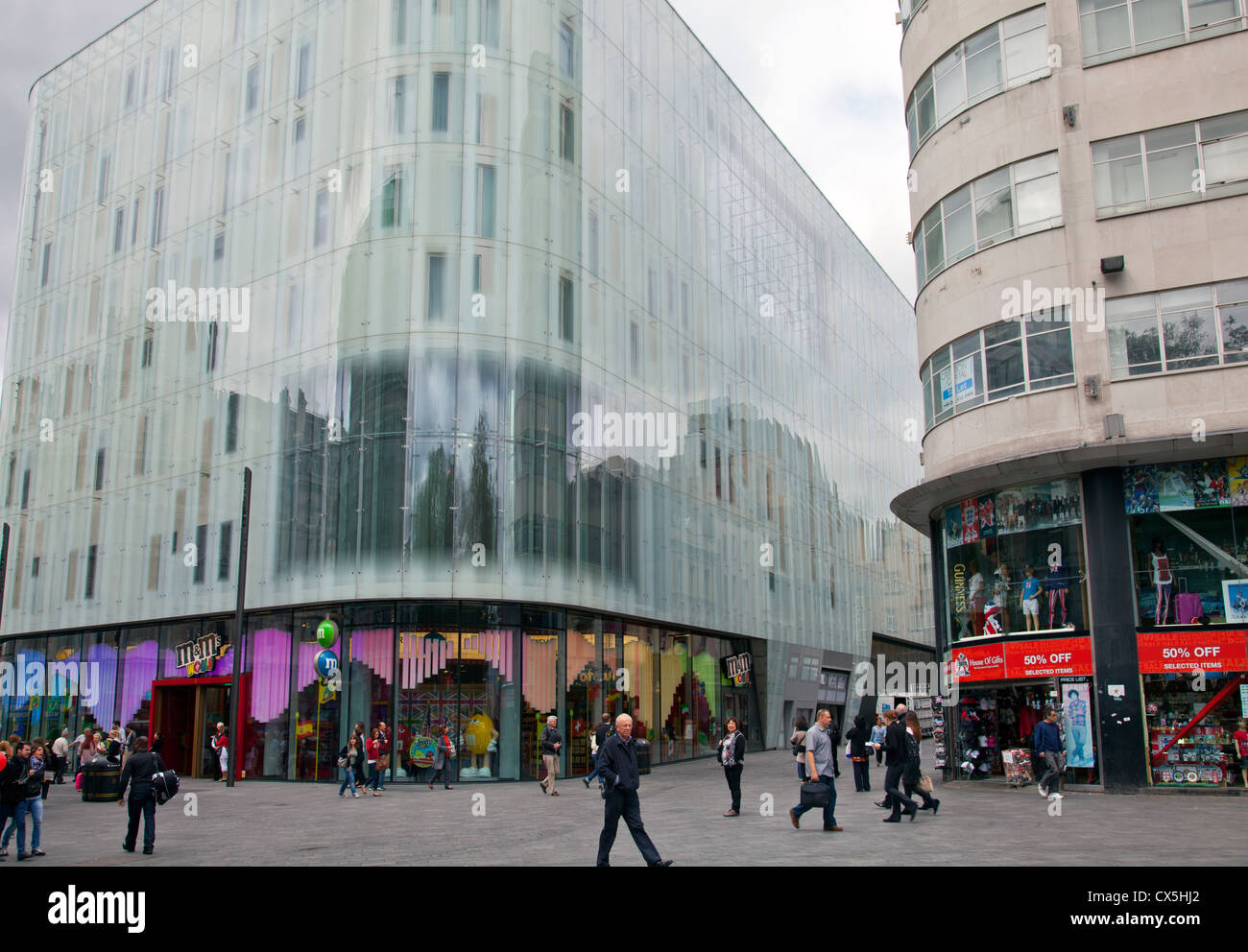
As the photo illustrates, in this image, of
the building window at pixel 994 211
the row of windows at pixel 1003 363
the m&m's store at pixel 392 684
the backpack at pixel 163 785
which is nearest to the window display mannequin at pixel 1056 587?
the row of windows at pixel 1003 363

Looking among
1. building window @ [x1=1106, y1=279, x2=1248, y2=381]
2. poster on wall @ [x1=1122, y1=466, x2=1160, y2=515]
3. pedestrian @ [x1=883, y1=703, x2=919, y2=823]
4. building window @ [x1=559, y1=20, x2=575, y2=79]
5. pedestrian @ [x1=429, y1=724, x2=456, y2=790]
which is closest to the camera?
pedestrian @ [x1=883, y1=703, x2=919, y2=823]

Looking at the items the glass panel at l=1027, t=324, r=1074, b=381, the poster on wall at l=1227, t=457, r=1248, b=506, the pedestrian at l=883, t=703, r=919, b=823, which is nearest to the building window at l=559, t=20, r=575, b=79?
the glass panel at l=1027, t=324, r=1074, b=381

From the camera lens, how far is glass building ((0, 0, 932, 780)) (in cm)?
3041

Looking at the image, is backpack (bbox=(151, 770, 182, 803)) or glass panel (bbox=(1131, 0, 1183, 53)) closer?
backpack (bbox=(151, 770, 182, 803))

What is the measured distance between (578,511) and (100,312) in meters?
22.8

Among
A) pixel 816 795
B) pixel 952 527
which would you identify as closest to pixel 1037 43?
pixel 952 527

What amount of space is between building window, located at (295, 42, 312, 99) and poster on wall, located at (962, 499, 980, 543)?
24.4 metres

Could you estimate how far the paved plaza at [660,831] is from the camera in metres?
13.6

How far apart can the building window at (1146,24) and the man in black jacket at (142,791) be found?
23.8m

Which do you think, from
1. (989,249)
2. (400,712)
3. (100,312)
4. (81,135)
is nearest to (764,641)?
(400,712)

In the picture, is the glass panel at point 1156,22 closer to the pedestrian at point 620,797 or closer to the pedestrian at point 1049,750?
the pedestrian at point 1049,750

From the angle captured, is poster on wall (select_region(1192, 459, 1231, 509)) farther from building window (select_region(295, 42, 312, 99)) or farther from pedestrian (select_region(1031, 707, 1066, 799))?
building window (select_region(295, 42, 312, 99))

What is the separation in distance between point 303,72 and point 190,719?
21.7 meters

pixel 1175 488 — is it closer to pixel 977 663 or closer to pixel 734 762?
pixel 977 663
